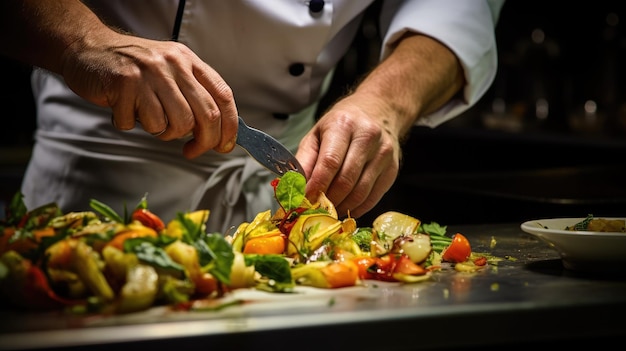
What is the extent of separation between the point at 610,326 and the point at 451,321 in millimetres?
202

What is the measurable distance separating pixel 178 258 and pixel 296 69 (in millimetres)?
1088

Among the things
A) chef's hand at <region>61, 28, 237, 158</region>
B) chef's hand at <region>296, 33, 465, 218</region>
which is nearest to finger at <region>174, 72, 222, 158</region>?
chef's hand at <region>61, 28, 237, 158</region>

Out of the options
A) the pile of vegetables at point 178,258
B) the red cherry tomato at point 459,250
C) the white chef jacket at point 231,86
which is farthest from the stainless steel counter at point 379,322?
the white chef jacket at point 231,86

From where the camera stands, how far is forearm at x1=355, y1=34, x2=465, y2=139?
1850 mm

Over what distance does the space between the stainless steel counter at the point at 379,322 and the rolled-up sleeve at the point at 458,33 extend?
953 mm

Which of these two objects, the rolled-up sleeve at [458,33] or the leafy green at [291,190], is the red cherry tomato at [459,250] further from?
the rolled-up sleeve at [458,33]

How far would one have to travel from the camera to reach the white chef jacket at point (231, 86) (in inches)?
76.5

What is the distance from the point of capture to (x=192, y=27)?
1.93 metres

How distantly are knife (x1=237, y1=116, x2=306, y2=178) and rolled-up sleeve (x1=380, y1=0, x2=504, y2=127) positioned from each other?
0.63 m

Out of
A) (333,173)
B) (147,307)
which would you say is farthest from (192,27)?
(147,307)

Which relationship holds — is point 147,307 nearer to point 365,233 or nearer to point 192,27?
point 365,233

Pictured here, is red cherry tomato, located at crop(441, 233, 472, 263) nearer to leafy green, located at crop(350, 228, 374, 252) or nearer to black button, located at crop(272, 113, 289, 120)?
leafy green, located at crop(350, 228, 374, 252)

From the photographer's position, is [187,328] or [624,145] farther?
[624,145]

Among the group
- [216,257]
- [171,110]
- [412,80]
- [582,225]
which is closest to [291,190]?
[171,110]
